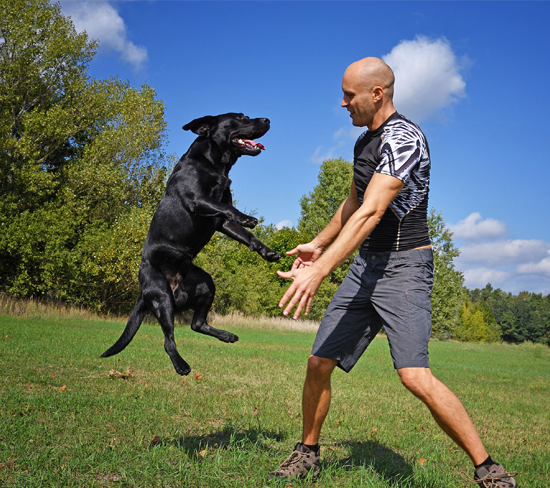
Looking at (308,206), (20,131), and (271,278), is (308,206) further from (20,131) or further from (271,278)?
(20,131)

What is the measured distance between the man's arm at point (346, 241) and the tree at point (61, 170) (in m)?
18.1

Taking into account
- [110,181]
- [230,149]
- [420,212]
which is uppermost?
[110,181]

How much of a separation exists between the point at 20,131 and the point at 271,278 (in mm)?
18888

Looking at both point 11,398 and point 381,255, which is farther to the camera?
point 11,398

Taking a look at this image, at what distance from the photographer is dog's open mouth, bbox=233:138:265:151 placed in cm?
327

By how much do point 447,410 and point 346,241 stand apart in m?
1.18

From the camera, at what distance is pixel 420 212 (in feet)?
9.50

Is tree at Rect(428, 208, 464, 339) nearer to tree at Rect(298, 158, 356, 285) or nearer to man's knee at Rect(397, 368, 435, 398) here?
tree at Rect(298, 158, 356, 285)

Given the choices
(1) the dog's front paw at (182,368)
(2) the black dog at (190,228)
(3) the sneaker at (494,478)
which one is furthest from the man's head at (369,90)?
(3) the sneaker at (494,478)

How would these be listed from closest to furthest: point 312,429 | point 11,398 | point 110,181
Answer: point 312,429
point 11,398
point 110,181

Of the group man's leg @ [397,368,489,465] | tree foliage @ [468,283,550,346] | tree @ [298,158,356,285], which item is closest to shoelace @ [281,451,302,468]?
man's leg @ [397,368,489,465]

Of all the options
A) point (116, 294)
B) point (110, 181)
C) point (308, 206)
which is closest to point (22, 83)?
point (110, 181)

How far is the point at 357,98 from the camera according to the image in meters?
2.87

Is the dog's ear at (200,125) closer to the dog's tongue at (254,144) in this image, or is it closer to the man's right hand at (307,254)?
the dog's tongue at (254,144)
